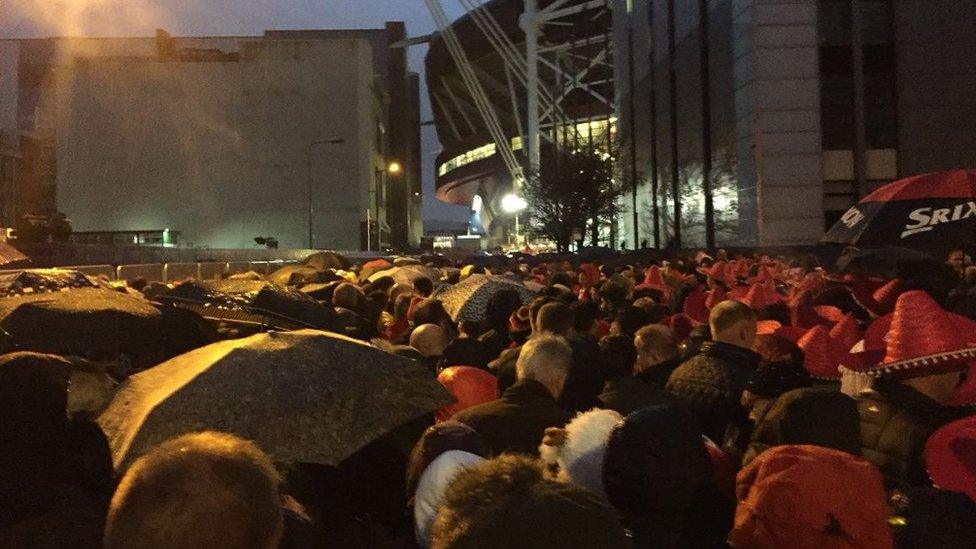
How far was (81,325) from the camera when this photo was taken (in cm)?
605

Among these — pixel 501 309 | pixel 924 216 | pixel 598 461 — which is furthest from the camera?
pixel 501 309

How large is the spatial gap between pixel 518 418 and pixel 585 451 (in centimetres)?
88

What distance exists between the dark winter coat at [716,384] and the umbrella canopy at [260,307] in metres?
2.80

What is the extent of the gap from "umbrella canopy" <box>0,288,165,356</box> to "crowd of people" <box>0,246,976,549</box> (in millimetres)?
2124

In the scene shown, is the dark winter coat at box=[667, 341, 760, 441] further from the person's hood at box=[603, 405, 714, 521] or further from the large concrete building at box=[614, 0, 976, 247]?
the large concrete building at box=[614, 0, 976, 247]

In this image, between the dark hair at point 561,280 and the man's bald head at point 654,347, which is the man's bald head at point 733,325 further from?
the dark hair at point 561,280

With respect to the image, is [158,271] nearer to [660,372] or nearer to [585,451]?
[660,372]

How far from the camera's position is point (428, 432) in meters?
2.89

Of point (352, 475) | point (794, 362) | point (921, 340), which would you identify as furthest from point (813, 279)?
point (352, 475)

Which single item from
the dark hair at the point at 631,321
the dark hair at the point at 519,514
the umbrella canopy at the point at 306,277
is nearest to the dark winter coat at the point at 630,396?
the dark hair at the point at 631,321

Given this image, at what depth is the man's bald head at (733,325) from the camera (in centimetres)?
432

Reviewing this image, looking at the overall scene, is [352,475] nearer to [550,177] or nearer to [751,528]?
[751,528]

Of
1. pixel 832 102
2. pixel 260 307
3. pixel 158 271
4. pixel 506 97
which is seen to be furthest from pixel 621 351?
pixel 506 97

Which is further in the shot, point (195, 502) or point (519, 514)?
point (195, 502)
